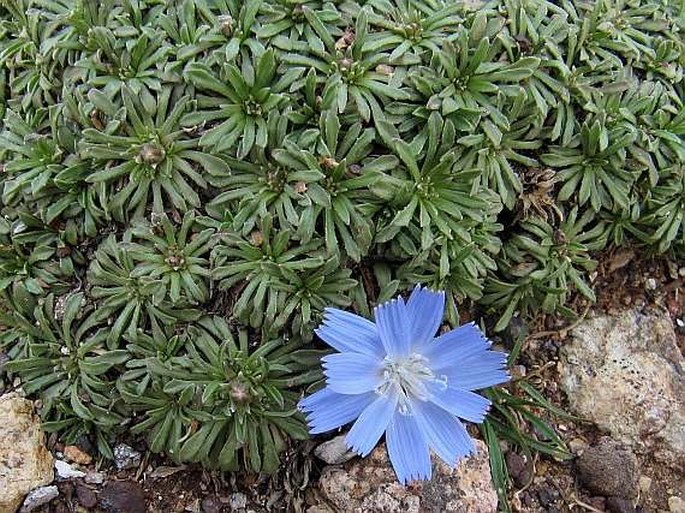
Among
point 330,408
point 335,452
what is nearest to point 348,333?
point 330,408

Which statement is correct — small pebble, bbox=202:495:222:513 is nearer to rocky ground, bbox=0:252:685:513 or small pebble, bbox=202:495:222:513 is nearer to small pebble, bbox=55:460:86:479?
rocky ground, bbox=0:252:685:513

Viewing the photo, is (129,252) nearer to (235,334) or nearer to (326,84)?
(235,334)

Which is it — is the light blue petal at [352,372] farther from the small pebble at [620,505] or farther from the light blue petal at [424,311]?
the small pebble at [620,505]

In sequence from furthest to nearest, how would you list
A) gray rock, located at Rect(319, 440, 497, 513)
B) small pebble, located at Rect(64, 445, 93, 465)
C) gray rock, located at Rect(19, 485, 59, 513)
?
small pebble, located at Rect(64, 445, 93, 465) < gray rock, located at Rect(19, 485, 59, 513) < gray rock, located at Rect(319, 440, 497, 513)

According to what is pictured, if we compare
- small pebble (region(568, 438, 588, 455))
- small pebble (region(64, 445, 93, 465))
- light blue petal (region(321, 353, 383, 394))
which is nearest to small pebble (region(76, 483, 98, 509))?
small pebble (region(64, 445, 93, 465))

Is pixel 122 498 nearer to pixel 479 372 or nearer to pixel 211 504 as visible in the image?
pixel 211 504

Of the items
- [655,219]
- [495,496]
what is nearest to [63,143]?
[495,496]

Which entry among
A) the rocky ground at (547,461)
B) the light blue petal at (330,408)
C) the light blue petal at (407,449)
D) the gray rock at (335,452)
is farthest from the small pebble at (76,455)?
the light blue petal at (407,449)
